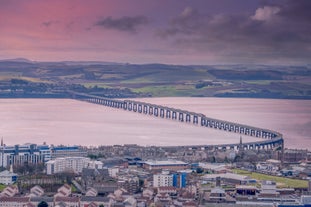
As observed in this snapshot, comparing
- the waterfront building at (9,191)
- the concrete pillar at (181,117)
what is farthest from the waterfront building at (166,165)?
the concrete pillar at (181,117)

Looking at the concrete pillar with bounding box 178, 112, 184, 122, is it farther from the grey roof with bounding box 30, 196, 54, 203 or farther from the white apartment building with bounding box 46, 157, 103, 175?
the grey roof with bounding box 30, 196, 54, 203

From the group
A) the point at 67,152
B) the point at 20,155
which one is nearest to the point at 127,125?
the point at 67,152

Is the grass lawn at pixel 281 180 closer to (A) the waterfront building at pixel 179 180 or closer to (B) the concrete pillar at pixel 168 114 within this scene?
(A) the waterfront building at pixel 179 180

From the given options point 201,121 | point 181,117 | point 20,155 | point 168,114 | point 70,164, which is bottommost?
point 70,164

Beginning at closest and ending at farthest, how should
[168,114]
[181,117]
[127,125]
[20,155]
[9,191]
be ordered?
[9,191] → [20,155] → [127,125] → [181,117] → [168,114]

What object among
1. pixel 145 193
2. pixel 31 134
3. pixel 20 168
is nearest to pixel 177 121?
pixel 31 134

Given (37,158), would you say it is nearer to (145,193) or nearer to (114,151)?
(114,151)

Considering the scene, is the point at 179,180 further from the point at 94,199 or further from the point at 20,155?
the point at 20,155
